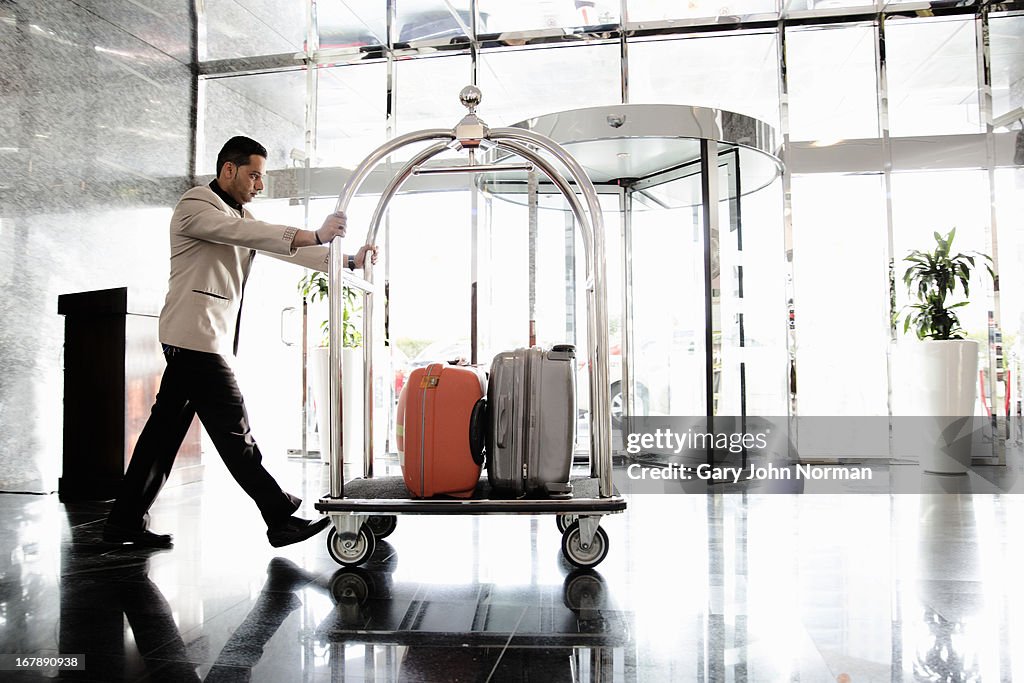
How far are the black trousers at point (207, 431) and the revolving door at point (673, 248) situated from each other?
101 inches

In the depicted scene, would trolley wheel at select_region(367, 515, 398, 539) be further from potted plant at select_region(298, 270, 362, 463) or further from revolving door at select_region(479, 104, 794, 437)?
potted plant at select_region(298, 270, 362, 463)

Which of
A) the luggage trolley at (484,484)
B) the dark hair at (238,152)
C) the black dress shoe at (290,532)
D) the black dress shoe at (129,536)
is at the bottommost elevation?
the black dress shoe at (129,536)

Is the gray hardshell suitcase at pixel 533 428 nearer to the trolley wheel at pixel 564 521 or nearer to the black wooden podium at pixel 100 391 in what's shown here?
the trolley wheel at pixel 564 521

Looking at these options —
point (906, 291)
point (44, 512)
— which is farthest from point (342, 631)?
point (906, 291)

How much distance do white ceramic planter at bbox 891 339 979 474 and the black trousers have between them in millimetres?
4395

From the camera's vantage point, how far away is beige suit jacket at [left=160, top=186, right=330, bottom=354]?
2.63m

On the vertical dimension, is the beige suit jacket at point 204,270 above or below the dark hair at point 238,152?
below

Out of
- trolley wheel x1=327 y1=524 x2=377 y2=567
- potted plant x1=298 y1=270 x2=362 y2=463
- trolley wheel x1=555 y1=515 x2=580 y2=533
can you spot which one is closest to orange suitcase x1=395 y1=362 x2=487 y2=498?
trolley wheel x1=327 y1=524 x2=377 y2=567

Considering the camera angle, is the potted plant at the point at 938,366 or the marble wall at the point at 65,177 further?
the potted plant at the point at 938,366

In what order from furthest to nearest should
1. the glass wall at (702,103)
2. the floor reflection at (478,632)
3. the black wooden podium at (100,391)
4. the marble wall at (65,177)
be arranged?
the glass wall at (702,103) → the marble wall at (65,177) → the black wooden podium at (100,391) → the floor reflection at (478,632)

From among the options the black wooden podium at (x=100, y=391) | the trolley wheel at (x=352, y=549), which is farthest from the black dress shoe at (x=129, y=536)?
the black wooden podium at (x=100, y=391)

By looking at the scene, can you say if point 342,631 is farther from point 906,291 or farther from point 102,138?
point 906,291

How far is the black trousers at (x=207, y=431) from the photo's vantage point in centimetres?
262

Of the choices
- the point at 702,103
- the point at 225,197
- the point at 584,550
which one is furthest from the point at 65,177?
the point at 702,103
